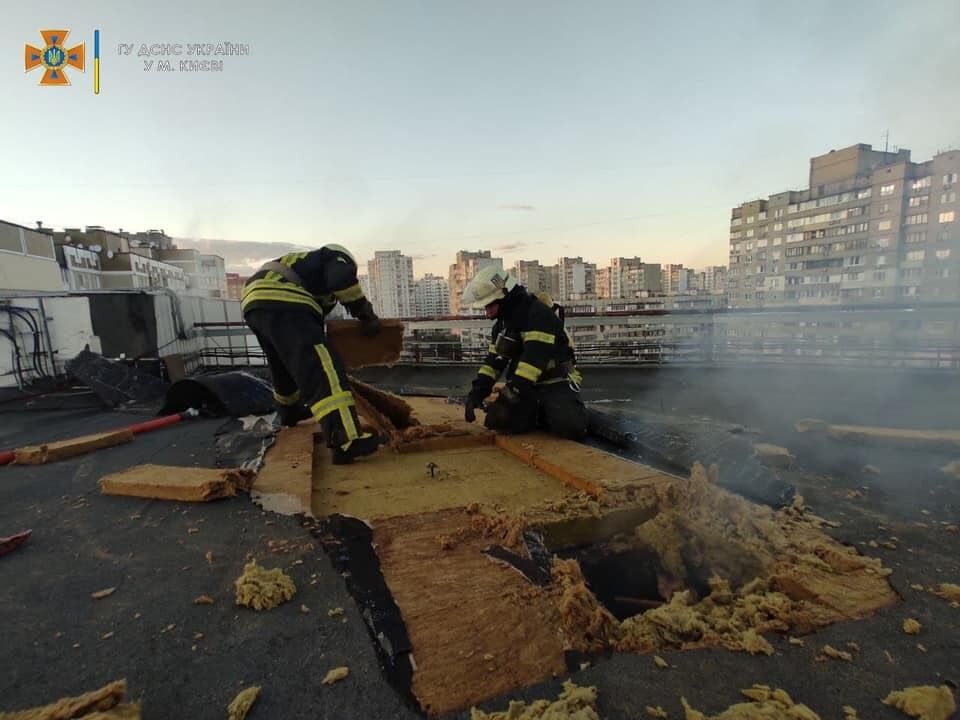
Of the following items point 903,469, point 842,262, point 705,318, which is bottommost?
point 903,469

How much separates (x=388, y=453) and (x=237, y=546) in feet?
5.52

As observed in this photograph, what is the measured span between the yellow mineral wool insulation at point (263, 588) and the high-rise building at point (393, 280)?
177 ft

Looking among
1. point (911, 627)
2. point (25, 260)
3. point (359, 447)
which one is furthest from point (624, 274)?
point (911, 627)

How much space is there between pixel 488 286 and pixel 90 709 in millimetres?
3580

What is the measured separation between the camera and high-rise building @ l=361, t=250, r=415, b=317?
56.8 metres

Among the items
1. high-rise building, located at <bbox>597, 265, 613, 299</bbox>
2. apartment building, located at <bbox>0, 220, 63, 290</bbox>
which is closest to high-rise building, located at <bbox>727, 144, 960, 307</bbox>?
high-rise building, located at <bbox>597, 265, 613, 299</bbox>

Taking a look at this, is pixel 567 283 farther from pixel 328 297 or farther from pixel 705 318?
pixel 328 297

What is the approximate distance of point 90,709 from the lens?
129cm

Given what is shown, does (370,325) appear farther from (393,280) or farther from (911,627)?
(393,280)

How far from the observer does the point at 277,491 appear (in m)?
2.94

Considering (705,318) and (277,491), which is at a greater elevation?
(705,318)

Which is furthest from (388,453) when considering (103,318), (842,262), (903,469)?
(842,262)

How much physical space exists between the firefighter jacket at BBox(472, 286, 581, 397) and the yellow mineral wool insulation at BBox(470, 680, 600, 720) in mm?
2741

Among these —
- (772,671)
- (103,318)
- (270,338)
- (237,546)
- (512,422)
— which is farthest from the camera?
(103,318)
